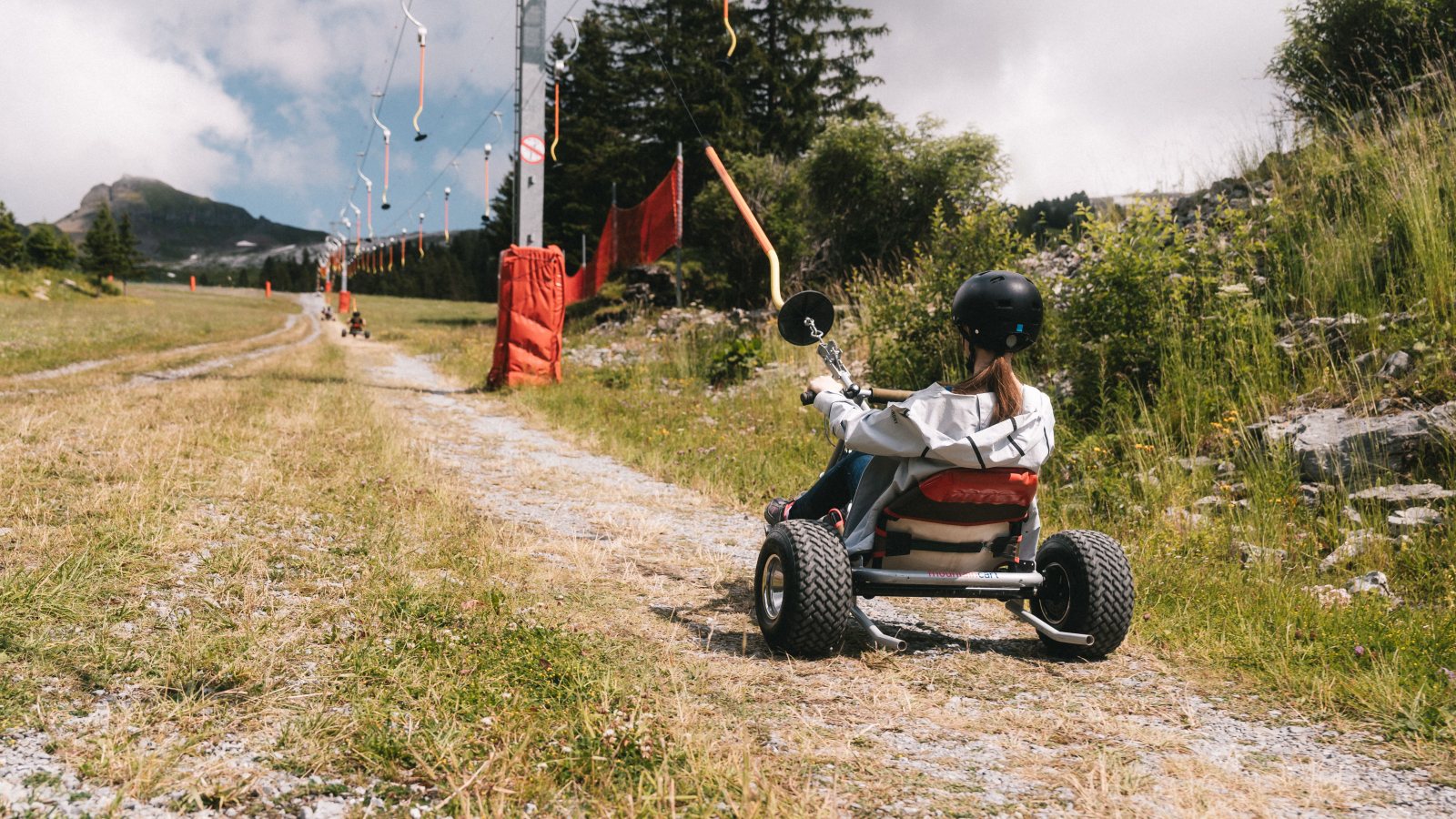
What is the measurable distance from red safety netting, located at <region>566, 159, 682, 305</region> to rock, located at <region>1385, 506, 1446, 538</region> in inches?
478

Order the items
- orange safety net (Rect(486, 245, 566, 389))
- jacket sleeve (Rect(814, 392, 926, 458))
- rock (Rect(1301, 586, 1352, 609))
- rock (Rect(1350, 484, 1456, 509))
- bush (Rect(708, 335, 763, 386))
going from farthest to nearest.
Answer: orange safety net (Rect(486, 245, 566, 389)) → bush (Rect(708, 335, 763, 386)) → rock (Rect(1350, 484, 1456, 509)) → rock (Rect(1301, 586, 1352, 609)) → jacket sleeve (Rect(814, 392, 926, 458))

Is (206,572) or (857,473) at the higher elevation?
(857,473)

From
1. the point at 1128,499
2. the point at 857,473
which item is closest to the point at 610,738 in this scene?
the point at 857,473

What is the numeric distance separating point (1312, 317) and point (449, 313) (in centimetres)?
5677

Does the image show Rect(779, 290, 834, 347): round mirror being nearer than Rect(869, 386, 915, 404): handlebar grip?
No

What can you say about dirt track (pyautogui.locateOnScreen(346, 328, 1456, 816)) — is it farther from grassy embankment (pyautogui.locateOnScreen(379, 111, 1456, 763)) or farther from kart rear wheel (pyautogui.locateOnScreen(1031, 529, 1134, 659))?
grassy embankment (pyautogui.locateOnScreen(379, 111, 1456, 763))

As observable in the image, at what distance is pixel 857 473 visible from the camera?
362 centimetres

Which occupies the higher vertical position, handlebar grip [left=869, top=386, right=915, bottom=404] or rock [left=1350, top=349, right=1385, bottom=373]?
rock [left=1350, top=349, right=1385, bottom=373]

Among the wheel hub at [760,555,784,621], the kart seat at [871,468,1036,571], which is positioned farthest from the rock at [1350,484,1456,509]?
the wheel hub at [760,555,784,621]

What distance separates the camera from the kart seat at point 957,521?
3012 mm

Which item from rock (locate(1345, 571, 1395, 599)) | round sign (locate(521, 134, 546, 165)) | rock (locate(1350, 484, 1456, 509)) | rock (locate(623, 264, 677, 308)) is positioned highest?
round sign (locate(521, 134, 546, 165))

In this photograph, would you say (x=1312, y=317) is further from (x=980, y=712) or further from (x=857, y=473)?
(x=980, y=712)

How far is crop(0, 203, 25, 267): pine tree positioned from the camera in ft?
194

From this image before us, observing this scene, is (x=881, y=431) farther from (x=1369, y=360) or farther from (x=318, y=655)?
(x=1369, y=360)
